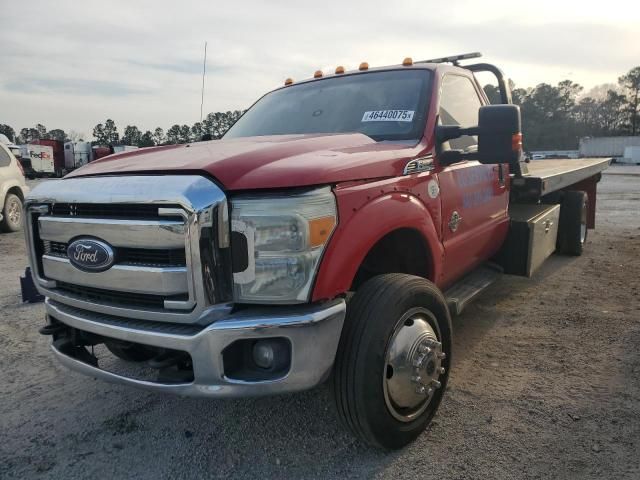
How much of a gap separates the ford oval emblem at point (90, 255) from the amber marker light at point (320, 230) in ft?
2.95

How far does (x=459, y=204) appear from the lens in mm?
3377

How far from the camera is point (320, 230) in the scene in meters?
2.14

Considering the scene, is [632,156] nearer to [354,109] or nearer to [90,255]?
[354,109]

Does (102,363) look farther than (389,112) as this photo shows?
Yes

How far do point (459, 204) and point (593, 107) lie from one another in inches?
4047

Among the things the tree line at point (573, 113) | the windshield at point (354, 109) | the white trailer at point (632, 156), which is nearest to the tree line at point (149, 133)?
the windshield at point (354, 109)

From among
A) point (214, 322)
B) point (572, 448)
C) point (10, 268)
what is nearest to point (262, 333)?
point (214, 322)

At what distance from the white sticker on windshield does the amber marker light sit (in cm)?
134

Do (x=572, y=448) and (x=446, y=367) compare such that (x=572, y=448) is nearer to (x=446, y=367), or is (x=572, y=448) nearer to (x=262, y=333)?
(x=446, y=367)

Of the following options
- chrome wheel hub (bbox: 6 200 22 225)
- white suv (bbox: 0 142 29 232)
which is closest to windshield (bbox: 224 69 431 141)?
white suv (bbox: 0 142 29 232)

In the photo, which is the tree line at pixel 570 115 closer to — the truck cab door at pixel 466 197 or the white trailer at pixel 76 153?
the white trailer at pixel 76 153

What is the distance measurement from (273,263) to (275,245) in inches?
3.0

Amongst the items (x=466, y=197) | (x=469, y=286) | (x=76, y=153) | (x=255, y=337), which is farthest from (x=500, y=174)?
(x=76, y=153)

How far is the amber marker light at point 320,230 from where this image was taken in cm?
212
